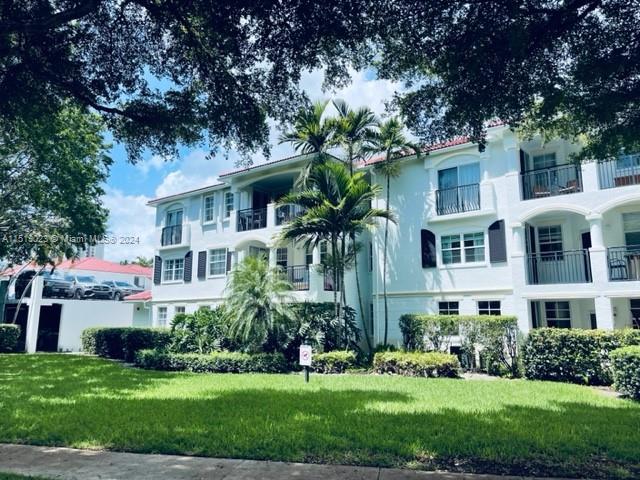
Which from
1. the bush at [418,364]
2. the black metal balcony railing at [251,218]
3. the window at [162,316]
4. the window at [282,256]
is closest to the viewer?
the bush at [418,364]

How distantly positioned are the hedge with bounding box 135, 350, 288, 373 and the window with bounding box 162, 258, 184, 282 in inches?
355

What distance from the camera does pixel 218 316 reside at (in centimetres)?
1941

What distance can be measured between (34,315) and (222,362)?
18442 millimetres

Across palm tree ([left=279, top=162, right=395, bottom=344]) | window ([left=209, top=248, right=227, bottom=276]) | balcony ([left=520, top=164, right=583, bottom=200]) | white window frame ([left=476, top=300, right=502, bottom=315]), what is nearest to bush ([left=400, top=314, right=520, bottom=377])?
white window frame ([left=476, top=300, right=502, bottom=315])

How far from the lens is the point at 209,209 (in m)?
26.5

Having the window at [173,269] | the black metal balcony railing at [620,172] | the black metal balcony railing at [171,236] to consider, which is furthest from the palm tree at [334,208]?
the window at [173,269]

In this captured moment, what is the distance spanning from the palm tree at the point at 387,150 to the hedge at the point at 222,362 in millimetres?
5105

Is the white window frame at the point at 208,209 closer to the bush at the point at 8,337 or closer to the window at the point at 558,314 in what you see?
the bush at the point at 8,337

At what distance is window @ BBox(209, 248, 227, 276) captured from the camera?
2506 centimetres

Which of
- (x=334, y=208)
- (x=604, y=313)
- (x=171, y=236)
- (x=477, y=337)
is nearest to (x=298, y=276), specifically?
(x=334, y=208)

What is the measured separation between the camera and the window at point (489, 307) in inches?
709

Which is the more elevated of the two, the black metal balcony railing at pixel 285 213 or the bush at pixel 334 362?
the black metal balcony railing at pixel 285 213

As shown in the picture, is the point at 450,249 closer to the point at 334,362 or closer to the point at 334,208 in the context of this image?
the point at 334,208

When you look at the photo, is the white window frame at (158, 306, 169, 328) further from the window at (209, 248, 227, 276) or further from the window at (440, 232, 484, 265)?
the window at (440, 232, 484, 265)
